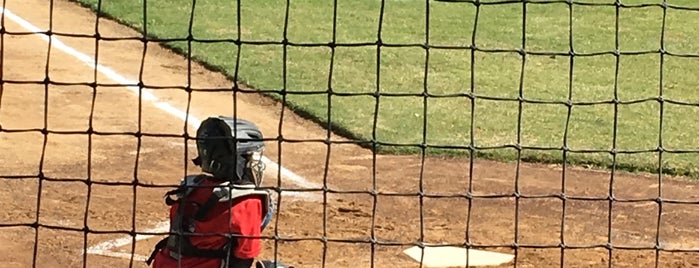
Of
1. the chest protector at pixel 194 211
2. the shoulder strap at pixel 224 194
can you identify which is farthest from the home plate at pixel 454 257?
the shoulder strap at pixel 224 194

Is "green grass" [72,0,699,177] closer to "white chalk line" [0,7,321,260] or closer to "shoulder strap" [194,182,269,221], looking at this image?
"white chalk line" [0,7,321,260]

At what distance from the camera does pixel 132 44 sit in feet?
40.6

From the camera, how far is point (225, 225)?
5.43 meters

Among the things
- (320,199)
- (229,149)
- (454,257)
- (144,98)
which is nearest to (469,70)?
(144,98)

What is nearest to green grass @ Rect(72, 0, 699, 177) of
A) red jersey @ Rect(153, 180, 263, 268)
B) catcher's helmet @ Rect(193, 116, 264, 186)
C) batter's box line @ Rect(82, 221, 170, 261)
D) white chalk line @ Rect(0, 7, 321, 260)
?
white chalk line @ Rect(0, 7, 321, 260)

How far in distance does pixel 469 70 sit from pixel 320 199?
3899 millimetres

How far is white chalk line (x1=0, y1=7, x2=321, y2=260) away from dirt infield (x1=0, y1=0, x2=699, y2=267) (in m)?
0.05

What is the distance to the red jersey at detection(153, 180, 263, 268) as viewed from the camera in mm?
5398

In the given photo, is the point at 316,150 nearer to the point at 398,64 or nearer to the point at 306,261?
the point at 306,261

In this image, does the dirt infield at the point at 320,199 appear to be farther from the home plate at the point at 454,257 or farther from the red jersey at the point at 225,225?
the red jersey at the point at 225,225

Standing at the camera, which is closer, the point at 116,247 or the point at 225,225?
the point at 225,225

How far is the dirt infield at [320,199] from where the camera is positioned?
7551 mm

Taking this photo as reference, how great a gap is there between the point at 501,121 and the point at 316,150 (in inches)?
65.7

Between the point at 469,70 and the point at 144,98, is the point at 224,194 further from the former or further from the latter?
the point at 469,70
